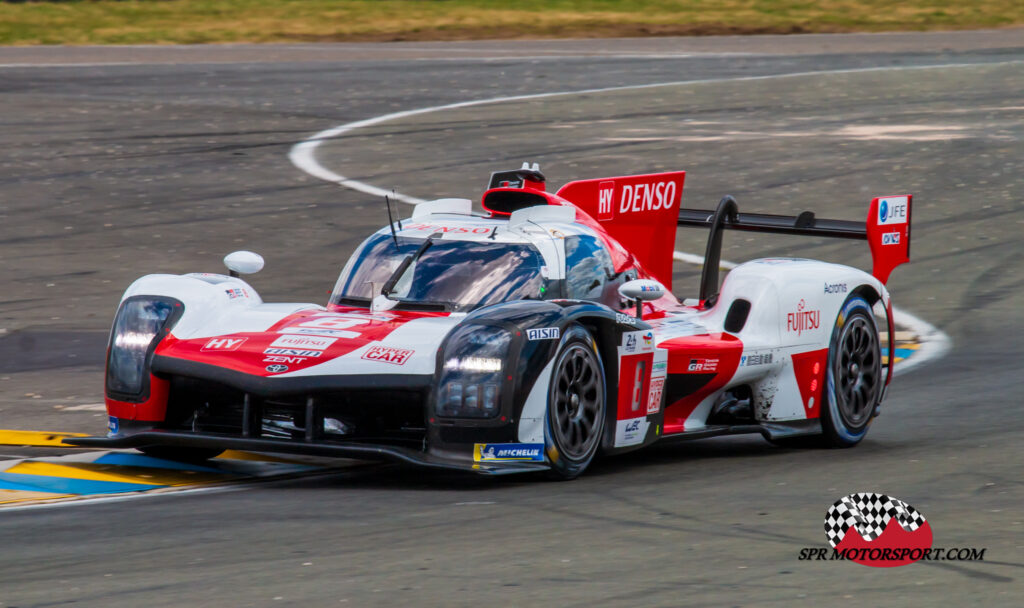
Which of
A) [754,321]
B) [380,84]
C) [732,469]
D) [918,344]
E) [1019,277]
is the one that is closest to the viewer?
[732,469]

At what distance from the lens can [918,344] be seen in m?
12.9

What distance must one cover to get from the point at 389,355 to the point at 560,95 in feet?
66.3

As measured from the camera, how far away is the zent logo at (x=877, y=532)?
6.03 meters

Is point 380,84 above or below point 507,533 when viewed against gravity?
above

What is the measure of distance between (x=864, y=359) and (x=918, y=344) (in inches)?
130

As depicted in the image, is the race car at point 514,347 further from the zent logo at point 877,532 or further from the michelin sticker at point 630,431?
the zent logo at point 877,532

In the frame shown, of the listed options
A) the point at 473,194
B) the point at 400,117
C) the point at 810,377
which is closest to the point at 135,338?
→ the point at 810,377

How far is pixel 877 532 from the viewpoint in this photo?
634 cm

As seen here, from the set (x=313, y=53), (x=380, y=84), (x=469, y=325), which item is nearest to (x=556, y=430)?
(x=469, y=325)

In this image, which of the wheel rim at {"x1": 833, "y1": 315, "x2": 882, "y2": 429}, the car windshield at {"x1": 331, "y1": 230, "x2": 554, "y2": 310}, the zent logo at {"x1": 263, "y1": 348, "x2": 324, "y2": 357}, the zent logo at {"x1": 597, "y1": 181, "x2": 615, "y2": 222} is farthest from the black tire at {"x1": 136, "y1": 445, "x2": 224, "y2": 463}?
the wheel rim at {"x1": 833, "y1": 315, "x2": 882, "y2": 429}

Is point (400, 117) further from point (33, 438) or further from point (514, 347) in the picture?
point (514, 347)

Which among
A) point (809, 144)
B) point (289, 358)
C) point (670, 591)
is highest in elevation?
point (809, 144)

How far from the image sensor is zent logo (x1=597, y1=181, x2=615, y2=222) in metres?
9.97

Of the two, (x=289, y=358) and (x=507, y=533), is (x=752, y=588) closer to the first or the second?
(x=507, y=533)
